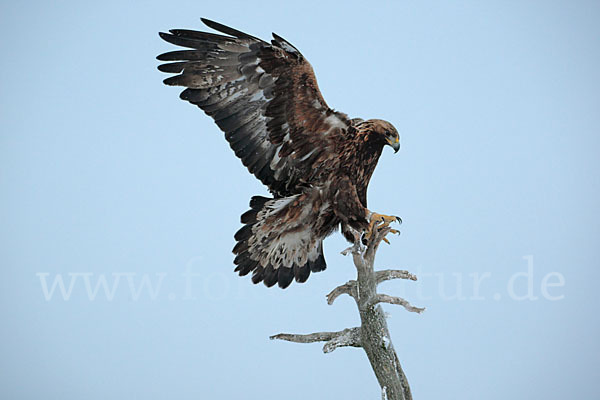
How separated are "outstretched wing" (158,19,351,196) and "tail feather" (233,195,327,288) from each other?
178 millimetres

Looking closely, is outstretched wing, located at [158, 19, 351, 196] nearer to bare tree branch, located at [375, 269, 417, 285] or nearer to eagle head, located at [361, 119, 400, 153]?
eagle head, located at [361, 119, 400, 153]

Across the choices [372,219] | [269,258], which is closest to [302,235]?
[269,258]

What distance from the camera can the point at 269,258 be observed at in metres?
4.67

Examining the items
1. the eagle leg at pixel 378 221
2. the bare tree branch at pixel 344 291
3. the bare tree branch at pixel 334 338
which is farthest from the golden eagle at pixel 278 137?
the bare tree branch at pixel 334 338

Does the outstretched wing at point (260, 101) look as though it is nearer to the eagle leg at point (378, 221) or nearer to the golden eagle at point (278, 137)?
the golden eagle at point (278, 137)

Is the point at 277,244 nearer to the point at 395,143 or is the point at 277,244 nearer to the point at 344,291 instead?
the point at 344,291

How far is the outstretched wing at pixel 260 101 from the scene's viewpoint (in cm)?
431

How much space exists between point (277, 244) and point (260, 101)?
100 cm

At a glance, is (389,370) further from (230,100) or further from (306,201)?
(230,100)

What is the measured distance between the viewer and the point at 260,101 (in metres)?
4.47

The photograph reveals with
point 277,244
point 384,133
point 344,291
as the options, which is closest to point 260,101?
point 384,133

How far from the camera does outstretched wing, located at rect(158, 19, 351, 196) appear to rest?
4309mm

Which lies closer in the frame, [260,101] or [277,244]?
[260,101]

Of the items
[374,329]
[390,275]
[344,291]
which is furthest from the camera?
[344,291]
